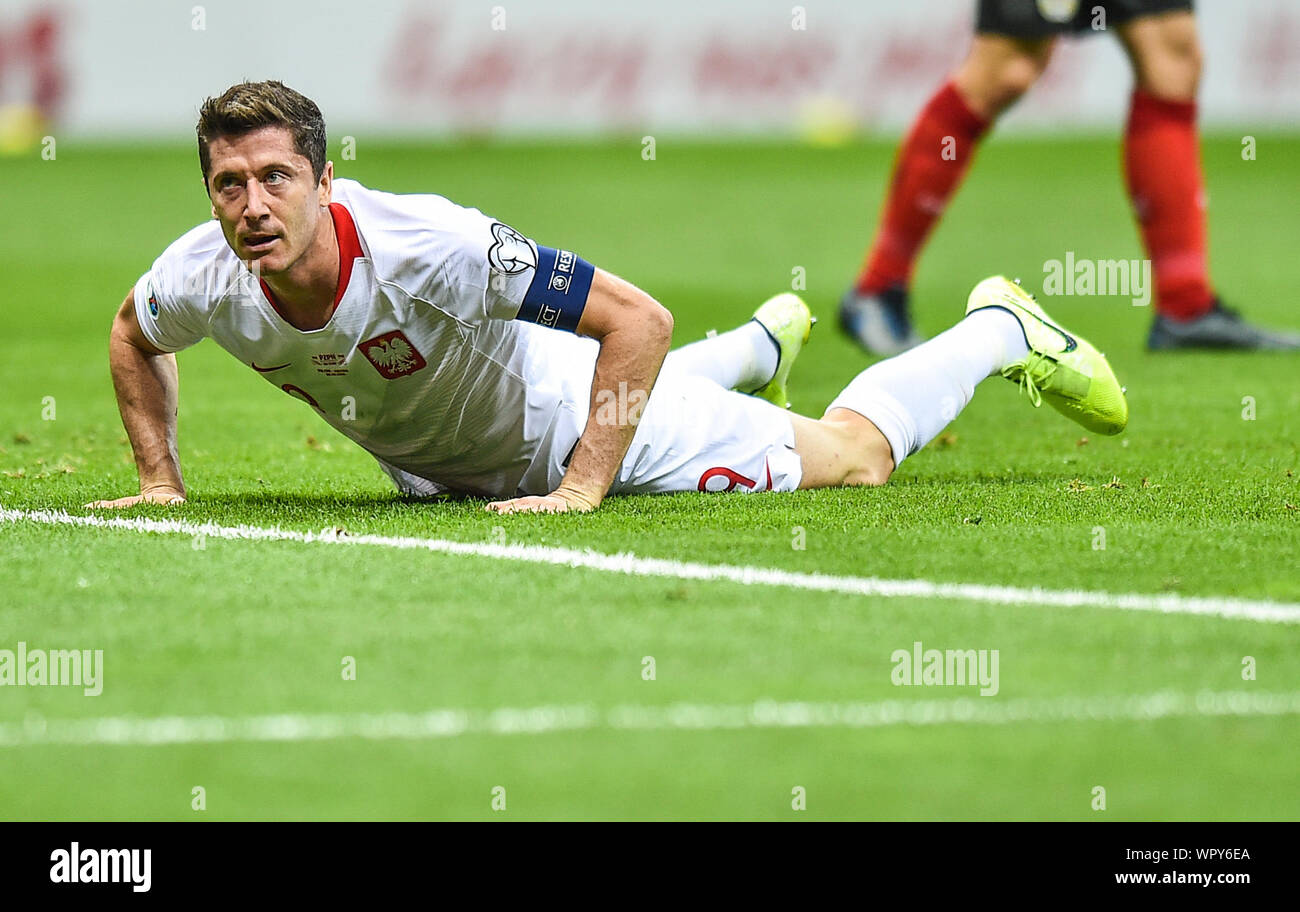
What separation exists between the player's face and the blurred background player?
4.28 m

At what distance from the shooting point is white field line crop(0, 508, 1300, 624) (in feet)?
11.0

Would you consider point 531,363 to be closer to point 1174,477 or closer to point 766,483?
point 766,483

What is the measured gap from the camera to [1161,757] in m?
2.57

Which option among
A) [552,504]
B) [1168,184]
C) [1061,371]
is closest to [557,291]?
[552,504]

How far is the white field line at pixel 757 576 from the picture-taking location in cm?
336

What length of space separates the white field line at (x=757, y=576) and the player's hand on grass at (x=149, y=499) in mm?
228

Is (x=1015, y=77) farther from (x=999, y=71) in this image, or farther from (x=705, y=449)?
(x=705, y=449)

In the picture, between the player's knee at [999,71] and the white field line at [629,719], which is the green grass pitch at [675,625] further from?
the player's knee at [999,71]

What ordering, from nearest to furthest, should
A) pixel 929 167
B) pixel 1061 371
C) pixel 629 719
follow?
pixel 629 719 → pixel 1061 371 → pixel 929 167

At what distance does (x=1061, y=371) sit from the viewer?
4.93 meters

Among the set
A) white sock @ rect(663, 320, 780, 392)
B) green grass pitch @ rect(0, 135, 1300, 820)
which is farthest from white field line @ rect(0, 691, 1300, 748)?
white sock @ rect(663, 320, 780, 392)

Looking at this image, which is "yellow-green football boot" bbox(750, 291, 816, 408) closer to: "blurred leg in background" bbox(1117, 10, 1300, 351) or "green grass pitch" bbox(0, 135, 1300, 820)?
"green grass pitch" bbox(0, 135, 1300, 820)

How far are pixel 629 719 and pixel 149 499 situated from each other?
7.10 ft
